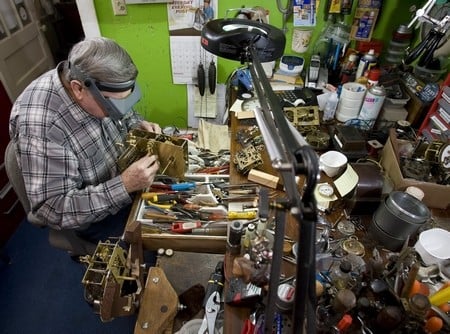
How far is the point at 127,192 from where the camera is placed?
3.65ft

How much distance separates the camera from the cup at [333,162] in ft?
3.73

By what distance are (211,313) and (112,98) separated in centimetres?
79

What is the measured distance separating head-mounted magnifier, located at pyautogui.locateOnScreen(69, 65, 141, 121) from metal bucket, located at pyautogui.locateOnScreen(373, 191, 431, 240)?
3.11 ft

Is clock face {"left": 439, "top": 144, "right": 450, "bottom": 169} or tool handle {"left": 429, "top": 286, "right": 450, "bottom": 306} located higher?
clock face {"left": 439, "top": 144, "right": 450, "bottom": 169}

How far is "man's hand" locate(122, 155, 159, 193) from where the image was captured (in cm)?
110

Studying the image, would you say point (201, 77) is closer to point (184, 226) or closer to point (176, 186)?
point (176, 186)

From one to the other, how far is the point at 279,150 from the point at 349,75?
4.72ft

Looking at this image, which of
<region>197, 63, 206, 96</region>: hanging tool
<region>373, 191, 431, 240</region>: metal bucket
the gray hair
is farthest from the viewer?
<region>197, 63, 206, 96</region>: hanging tool

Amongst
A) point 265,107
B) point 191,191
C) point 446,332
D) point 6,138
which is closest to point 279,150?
point 265,107

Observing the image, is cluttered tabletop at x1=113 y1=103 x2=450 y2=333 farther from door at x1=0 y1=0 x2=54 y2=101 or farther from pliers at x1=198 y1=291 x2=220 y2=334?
door at x1=0 y1=0 x2=54 y2=101

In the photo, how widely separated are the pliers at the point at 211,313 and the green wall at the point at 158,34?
1.47 metres

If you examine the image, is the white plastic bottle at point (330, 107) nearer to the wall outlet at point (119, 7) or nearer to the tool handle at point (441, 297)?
the tool handle at point (441, 297)

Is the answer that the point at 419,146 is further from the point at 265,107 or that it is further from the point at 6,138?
the point at 6,138

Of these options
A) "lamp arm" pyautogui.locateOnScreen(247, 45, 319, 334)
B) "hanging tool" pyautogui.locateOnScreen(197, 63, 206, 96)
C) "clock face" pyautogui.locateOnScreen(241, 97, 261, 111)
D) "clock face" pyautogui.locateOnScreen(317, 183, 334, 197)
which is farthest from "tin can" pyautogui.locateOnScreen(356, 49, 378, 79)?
"lamp arm" pyautogui.locateOnScreen(247, 45, 319, 334)
